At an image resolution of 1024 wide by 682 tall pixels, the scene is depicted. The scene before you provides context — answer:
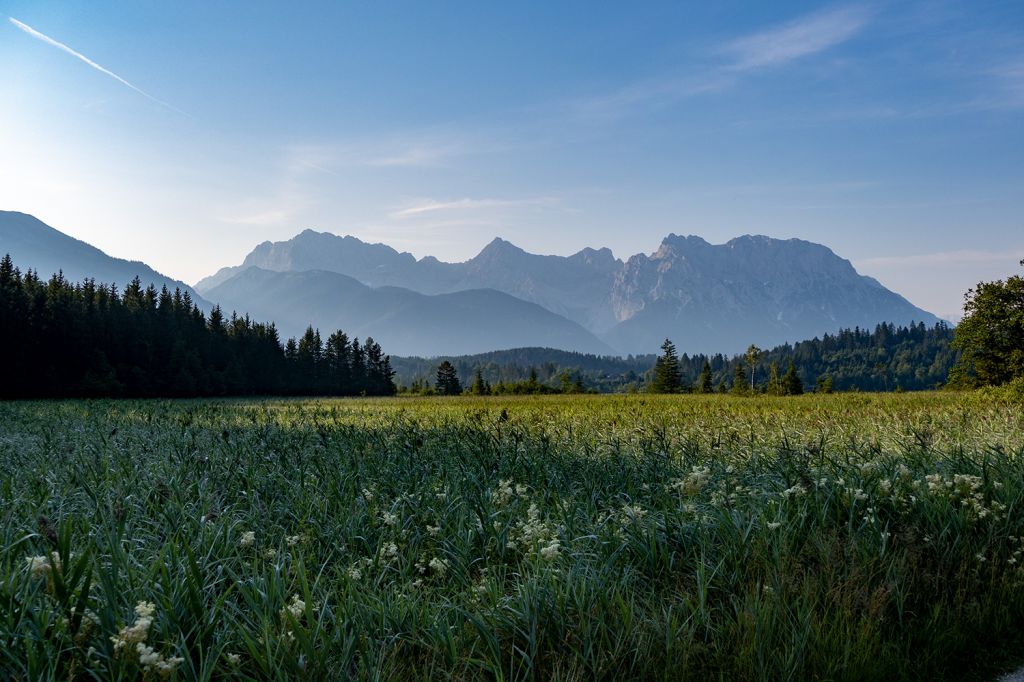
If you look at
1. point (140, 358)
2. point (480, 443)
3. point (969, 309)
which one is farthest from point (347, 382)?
point (480, 443)

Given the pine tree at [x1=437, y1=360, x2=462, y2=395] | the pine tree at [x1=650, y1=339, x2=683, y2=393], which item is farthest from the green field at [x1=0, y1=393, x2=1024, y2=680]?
the pine tree at [x1=437, y1=360, x2=462, y2=395]

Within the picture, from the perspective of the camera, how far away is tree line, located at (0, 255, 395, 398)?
198 ft

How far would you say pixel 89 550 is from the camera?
12.9 feet

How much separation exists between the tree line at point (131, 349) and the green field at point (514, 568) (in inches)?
2543

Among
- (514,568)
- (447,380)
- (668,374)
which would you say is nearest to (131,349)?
(447,380)

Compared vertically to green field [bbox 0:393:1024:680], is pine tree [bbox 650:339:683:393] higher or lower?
higher

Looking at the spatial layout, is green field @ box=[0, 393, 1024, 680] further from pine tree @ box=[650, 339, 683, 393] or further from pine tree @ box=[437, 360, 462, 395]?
pine tree @ box=[437, 360, 462, 395]

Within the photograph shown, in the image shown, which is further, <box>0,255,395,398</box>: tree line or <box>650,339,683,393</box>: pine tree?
<box>650,339,683,393</box>: pine tree

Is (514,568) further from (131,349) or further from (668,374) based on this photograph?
(668,374)

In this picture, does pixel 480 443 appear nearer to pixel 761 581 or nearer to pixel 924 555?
pixel 761 581

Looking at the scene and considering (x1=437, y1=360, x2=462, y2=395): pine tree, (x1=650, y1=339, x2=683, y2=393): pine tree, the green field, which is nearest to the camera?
the green field

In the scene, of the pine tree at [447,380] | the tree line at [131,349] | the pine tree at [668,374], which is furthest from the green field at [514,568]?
the pine tree at [447,380]

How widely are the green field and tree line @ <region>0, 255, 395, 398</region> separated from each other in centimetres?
6460

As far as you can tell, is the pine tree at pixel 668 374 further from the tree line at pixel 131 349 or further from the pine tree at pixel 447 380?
the tree line at pixel 131 349
